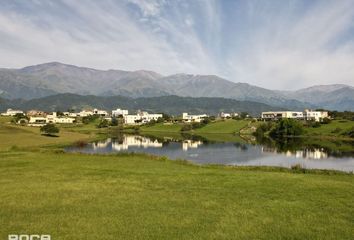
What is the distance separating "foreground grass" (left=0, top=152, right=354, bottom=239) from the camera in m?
18.0

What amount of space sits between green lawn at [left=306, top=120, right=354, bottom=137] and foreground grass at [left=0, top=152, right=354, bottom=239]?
140 meters

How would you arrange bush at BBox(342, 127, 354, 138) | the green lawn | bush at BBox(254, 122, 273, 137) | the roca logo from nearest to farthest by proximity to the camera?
the roca logo, bush at BBox(342, 127, 354, 138), the green lawn, bush at BBox(254, 122, 273, 137)

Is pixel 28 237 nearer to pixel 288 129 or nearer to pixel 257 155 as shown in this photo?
pixel 257 155

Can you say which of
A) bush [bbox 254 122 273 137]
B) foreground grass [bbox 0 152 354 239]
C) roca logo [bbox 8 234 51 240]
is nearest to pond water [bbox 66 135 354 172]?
foreground grass [bbox 0 152 354 239]

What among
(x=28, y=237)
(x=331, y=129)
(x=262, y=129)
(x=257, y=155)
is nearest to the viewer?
(x=28, y=237)

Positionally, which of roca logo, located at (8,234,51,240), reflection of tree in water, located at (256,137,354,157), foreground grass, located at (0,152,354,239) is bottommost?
reflection of tree in water, located at (256,137,354,157)

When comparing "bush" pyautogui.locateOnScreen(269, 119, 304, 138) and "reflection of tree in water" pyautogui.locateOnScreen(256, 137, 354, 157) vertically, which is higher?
"bush" pyautogui.locateOnScreen(269, 119, 304, 138)

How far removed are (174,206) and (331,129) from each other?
16347 centimetres

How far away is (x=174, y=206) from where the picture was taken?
74.8ft

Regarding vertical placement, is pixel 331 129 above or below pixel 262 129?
above

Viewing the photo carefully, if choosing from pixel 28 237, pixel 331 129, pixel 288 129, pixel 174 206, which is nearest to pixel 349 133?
pixel 331 129

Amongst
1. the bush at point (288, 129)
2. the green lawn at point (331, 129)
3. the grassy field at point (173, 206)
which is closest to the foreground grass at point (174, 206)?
the grassy field at point (173, 206)

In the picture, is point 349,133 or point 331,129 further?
point 331,129

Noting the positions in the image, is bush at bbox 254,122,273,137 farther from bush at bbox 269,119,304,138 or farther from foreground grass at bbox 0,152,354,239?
foreground grass at bbox 0,152,354,239
